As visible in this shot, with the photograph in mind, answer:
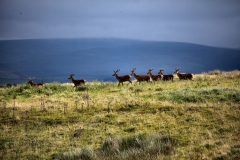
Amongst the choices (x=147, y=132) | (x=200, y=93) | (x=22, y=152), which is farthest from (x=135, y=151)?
(x=200, y=93)

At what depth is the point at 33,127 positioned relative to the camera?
1528cm

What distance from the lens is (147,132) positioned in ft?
43.9

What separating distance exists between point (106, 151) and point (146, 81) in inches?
714

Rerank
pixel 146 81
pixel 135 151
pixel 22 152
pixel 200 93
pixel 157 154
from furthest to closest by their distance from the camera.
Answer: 1. pixel 146 81
2. pixel 200 93
3. pixel 22 152
4. pixel 135 151
5. pixel 157 154

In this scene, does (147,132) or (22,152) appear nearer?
(22,152)

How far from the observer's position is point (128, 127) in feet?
47.0

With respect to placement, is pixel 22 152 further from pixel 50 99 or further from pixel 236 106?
pixel 236 106

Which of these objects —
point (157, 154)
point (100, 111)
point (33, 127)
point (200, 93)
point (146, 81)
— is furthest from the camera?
point (146, 81)

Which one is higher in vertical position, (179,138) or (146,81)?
(146,81)

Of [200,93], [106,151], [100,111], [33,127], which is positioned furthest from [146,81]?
[106,151]

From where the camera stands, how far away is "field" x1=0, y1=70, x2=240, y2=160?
11.1m

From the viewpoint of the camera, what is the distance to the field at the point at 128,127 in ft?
36.5

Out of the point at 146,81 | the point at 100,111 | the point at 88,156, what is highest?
Answer: the point at 146,81

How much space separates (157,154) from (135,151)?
994 mm
